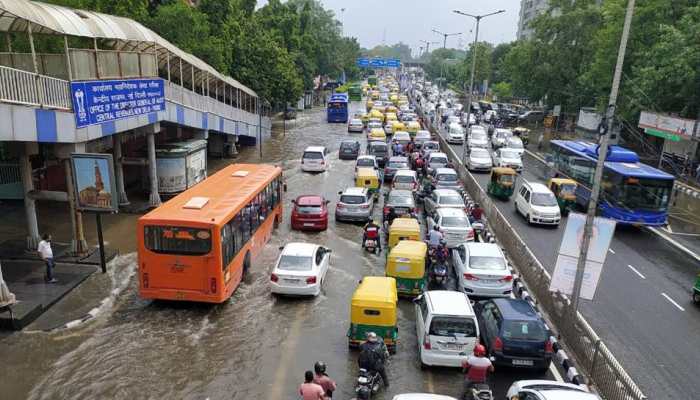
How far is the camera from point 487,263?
1609 cm

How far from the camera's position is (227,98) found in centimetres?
3800

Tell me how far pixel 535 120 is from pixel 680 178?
38.8 m

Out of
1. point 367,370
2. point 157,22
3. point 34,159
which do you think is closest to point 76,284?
point 367,370

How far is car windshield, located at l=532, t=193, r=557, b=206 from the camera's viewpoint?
981 inches

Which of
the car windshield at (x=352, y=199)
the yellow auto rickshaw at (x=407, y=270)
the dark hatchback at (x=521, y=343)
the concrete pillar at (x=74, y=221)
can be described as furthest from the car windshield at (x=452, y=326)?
the car windshield at (x=352, y=199)

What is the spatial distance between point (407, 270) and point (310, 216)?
312 inches

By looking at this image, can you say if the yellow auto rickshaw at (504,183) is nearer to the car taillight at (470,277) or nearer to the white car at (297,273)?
the car taillight at (470,277)

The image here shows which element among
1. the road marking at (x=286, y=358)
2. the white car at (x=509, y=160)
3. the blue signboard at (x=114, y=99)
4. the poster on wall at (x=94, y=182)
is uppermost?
the blue signboard at (x=114, y=99)

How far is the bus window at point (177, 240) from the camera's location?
46.1 ft

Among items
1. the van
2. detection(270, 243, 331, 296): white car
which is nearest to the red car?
detection(270, 243, 331, 296): white car

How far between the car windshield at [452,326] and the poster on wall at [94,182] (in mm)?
10225

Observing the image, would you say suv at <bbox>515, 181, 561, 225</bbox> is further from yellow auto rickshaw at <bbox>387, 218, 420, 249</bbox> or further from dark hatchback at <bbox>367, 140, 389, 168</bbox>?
dark hatchback at <bbox>367, 140, 389, 168</bbox>

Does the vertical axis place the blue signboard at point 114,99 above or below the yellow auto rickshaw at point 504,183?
above

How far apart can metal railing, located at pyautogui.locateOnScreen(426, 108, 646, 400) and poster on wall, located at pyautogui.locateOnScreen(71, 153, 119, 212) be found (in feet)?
41.9
